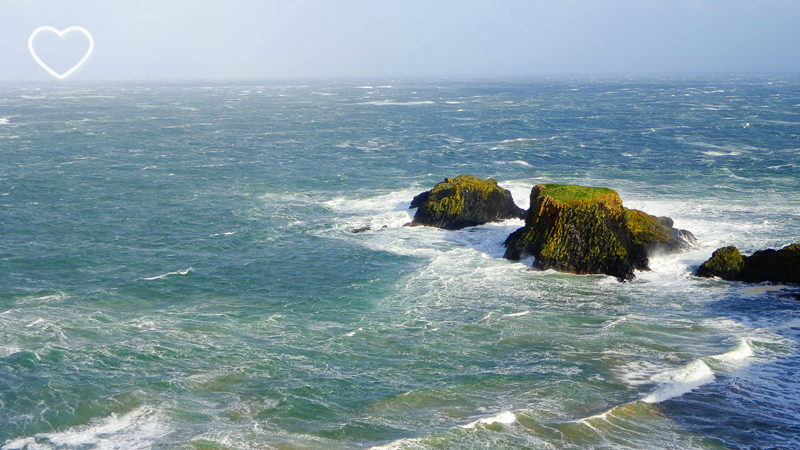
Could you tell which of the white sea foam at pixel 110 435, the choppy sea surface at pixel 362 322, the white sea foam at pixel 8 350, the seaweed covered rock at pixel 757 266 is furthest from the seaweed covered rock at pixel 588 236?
the white sea foam at pixel 8 350

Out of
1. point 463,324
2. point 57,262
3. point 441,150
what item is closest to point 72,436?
point 463,324

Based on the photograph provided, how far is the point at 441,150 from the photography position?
83688 mm

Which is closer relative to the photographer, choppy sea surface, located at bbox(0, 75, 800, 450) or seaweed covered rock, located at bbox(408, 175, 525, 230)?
choppy sea surface, located at bbox(0, 75, 800, 450)

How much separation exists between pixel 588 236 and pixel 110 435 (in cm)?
2612

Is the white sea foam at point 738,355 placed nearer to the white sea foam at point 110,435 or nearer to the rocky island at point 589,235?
the rocky island at point 589,235

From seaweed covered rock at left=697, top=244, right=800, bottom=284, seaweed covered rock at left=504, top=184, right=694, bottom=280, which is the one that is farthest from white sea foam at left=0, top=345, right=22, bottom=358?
seaweed covered rock at left=697, top=244, right=800, bottom=284

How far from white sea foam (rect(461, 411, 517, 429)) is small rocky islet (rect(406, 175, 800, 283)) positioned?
53.1ft

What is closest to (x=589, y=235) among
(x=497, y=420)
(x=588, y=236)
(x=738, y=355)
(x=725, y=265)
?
(x=588, y=236)

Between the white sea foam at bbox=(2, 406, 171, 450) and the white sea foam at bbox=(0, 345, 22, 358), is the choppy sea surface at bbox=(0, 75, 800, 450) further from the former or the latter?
the white sea foam at bbox=(0, 345, 22, 358)

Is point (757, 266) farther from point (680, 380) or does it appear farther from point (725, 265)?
point (680, 380)

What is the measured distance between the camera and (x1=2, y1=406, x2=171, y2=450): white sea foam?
795 inches

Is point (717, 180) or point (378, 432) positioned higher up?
point (717, 180)

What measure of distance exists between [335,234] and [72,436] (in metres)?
26.1

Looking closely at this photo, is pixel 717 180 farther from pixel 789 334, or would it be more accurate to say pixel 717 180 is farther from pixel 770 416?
pixel 770 416
